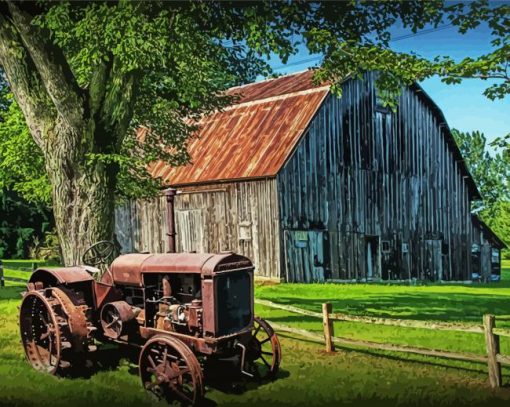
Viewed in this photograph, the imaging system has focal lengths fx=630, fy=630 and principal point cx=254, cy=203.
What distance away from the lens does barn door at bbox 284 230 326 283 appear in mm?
22109

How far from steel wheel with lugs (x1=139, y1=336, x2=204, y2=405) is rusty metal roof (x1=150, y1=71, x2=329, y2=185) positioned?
47.2 feet

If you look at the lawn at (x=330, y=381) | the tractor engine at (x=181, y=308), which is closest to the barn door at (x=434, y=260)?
the lawn at (x=330, y=381)

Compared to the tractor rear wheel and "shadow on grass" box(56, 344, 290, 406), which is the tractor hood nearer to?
the tractor rear wheel

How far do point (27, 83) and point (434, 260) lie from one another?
65.0ft

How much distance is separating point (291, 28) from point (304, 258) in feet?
38.0

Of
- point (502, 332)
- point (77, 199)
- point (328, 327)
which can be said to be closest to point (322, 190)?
point (77, 199)

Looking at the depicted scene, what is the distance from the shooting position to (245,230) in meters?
22.8

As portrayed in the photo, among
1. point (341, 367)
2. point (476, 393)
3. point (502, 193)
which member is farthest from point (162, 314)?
point (502, 193)

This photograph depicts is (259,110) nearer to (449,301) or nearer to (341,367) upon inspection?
(449,301)

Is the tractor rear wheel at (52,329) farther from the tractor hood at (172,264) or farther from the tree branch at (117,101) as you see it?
the tree branch at (117,101)

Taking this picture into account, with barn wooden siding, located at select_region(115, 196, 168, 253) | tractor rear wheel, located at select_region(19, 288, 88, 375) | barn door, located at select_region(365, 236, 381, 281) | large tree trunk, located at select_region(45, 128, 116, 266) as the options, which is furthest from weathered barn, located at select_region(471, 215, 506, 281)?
tractor rear wheel, located at select_region(19, 288, 88, 375)

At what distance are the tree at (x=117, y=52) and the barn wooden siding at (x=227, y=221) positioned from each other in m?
9.17

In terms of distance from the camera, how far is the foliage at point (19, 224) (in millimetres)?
36062

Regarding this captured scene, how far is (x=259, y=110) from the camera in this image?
81.7 feet
